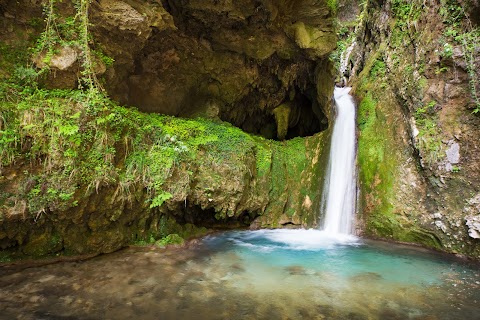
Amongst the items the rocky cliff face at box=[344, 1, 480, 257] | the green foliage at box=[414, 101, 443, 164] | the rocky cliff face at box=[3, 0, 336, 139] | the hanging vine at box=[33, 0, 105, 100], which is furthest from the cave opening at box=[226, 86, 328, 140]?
the hanging vine at box=[33, 0, 105, 100]

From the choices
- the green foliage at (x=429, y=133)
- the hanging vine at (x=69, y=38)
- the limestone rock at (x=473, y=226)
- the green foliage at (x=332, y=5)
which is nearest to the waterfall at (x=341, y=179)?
the green foliage at (x=429, y=133)

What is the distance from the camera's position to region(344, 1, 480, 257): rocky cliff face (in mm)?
7406

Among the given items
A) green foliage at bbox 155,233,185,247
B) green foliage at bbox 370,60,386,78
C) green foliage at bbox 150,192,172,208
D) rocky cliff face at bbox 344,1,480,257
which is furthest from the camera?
green foliage at bbox 370,60,386,78

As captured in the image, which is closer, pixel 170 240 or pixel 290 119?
pixel 170 240

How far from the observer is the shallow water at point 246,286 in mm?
4359

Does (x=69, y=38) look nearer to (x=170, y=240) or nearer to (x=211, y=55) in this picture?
(x=170, y=240)

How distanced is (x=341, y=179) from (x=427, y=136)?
2.76 m

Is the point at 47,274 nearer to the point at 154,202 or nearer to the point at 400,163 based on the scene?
the point at 154,202

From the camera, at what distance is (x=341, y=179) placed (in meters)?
9.92

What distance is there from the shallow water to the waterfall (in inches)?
74.3

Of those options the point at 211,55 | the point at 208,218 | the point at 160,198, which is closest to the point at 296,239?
the point at 208,218

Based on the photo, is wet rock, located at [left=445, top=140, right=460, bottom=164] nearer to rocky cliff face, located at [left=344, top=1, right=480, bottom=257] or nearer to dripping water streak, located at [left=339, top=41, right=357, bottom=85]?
rocky cliff face, located at [left=344, top=1, right=480, bottom=257]

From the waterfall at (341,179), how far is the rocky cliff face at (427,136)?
359 mm

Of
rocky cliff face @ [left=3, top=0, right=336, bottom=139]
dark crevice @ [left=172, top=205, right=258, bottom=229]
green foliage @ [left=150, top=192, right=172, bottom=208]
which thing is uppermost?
rocky cliff face @ [left=3, top=0, right=336, bottom=139]
